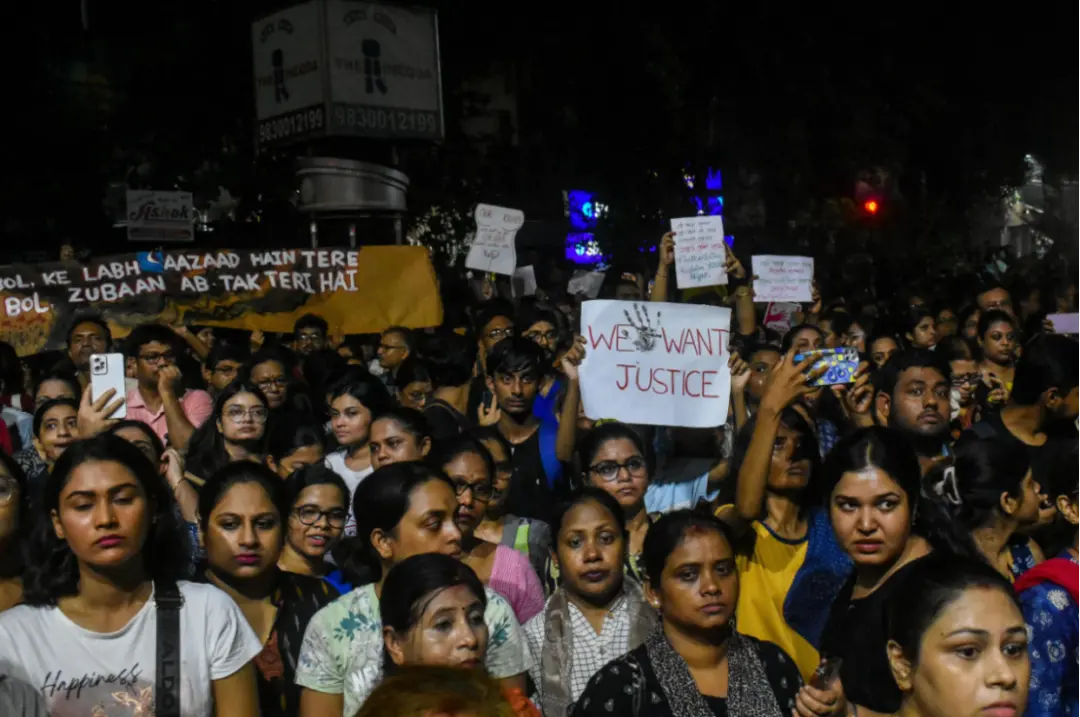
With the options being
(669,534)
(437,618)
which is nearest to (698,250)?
(669,534)

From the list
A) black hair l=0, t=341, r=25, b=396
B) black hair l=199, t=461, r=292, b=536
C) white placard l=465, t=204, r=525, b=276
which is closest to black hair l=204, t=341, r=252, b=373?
black hair l=0, t=341, r=25, b=396

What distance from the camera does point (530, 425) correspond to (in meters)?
6.30

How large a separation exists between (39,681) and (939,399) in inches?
158

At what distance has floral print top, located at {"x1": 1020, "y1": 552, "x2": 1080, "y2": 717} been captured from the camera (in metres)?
3.31

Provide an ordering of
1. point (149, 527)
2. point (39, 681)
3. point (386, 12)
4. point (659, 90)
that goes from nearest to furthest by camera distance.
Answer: point (39, 681) → point (149, 527) → point (386, 12) → point (659, 90)

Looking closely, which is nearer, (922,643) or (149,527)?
(922,643)

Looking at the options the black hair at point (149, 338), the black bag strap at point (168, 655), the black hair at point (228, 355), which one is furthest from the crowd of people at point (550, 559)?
the black hair at point (228, 355)

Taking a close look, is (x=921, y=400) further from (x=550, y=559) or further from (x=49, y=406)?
(x=49, y=406)

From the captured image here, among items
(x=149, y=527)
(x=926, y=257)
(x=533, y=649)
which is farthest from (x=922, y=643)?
(x=926, y=257)

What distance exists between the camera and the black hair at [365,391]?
620 cm

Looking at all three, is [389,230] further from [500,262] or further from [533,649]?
[533,649]

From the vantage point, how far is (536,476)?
19.7 feet

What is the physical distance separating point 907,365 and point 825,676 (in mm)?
2998

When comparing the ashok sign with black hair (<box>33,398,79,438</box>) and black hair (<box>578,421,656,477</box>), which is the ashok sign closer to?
black hair (<box>33,398,79,438</box>)
